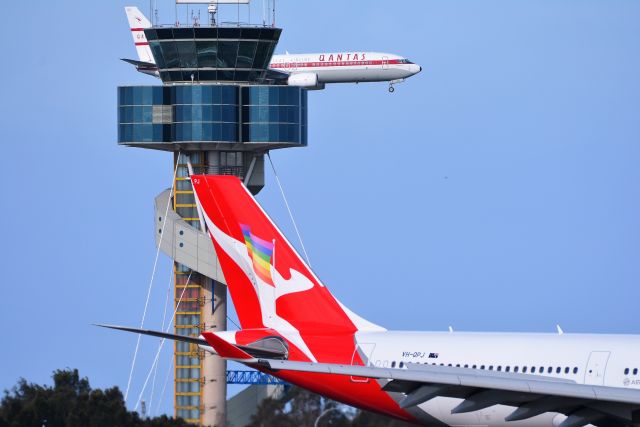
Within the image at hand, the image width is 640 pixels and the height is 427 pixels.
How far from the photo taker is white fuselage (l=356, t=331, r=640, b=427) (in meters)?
44.9

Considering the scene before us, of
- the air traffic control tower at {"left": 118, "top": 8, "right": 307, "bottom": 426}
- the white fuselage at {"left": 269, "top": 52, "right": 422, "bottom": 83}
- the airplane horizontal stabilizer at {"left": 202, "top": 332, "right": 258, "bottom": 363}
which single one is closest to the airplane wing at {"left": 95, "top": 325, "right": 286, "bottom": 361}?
the airplane horizontal stabilizer at {"left": 202, "top": 332, "right": 258, "bottom": 363}

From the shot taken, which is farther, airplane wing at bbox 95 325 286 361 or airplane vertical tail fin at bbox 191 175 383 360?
airplane vertical tail fin at bbox 191 175 383 360

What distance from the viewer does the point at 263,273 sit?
173ft

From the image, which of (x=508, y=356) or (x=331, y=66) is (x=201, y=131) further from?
(x=508, y=356)

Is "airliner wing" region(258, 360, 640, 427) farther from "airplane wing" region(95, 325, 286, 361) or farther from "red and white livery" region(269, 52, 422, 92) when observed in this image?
"red and white livery" region(269, 52, 422, 92)

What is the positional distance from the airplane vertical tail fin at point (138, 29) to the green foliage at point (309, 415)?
70314mm

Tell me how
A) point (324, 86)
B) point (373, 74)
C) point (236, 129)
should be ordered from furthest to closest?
point (373, 74)
point (324, 86)
point (236, 129)

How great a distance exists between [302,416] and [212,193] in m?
8.72

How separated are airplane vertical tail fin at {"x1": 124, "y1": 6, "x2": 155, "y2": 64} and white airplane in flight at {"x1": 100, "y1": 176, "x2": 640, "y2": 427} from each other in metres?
65.7

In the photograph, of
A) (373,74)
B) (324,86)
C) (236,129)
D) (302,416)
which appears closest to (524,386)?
(302,416)

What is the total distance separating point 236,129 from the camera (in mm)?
97188

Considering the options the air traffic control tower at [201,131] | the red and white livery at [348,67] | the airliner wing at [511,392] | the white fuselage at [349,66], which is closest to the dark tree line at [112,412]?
the airliner wing at [511,392]

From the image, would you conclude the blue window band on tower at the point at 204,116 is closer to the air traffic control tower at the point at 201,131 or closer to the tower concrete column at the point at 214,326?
the air traffic control tower at the point at 201,131

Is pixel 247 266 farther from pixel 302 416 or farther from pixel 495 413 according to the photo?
pixel 495 413
